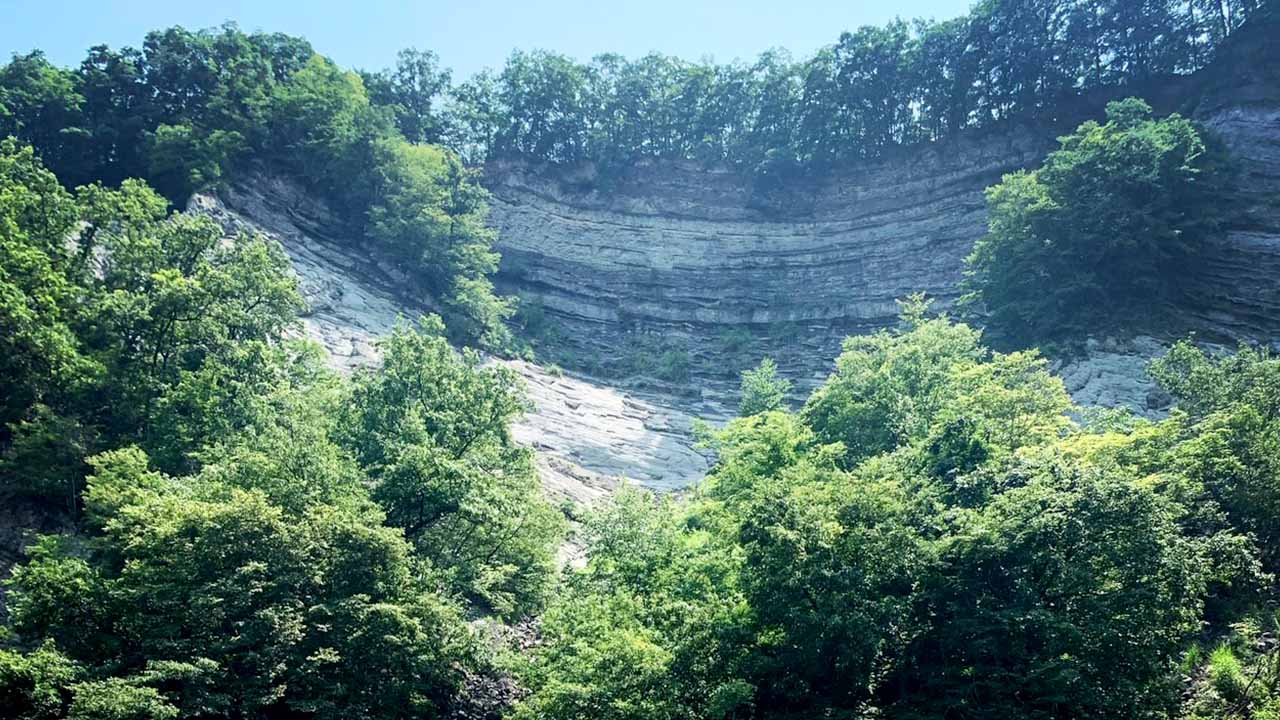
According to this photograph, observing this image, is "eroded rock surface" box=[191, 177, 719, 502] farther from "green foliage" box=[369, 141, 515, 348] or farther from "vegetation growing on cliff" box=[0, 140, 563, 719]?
"vegetation growing on cliff" box=[0, 140, 563, 719]

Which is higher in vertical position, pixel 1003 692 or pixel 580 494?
pixel 580 494

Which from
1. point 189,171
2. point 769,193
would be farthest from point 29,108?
point 769,193

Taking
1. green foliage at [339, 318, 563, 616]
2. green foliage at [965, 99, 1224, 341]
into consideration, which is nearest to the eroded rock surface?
green foliage at [339, 318, 563, 616]

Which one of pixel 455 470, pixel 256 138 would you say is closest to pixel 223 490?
pixel 455 470

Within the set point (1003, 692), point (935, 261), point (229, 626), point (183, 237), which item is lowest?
point (229, 626)

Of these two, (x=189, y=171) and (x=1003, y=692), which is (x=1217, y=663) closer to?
(x=1003, y=692)

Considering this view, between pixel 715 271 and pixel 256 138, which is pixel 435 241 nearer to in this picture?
pixel 256 138
